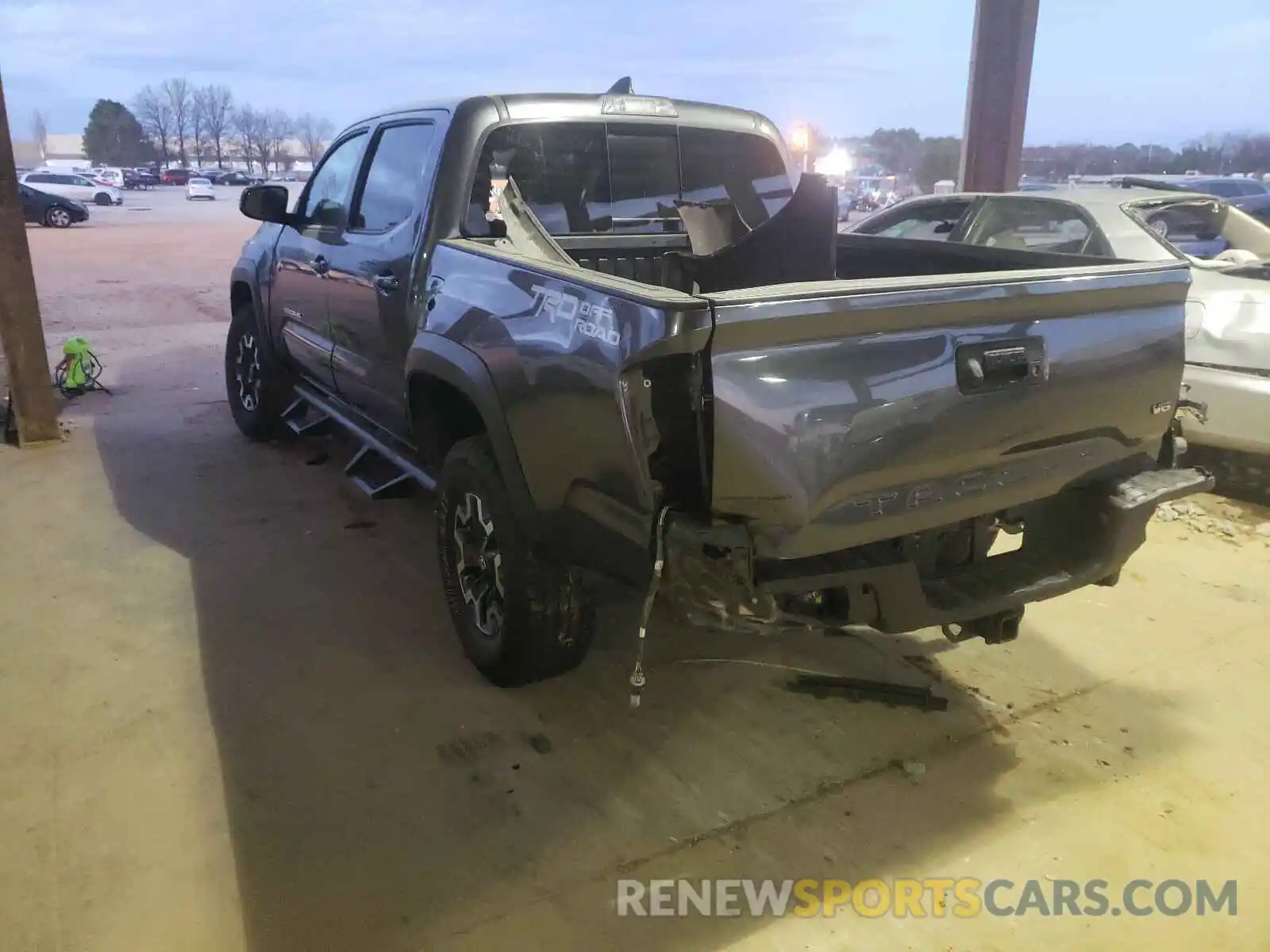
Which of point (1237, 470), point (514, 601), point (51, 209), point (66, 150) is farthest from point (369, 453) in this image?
point (66, 150)

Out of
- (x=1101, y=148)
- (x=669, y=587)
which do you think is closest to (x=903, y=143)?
(x=1101, y=148)

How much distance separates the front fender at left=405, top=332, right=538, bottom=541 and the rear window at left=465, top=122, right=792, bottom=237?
63 cm

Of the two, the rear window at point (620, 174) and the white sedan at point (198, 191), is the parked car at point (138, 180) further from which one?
the rear window at point (620, 174)

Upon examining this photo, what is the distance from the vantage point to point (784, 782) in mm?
2785

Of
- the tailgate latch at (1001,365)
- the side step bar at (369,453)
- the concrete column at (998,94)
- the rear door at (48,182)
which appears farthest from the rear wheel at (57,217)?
the tailgate latch at (1001,365)

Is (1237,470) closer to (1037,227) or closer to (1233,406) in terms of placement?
(1233,406)

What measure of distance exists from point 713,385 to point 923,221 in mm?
5365

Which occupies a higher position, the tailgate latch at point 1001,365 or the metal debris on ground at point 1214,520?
the tailgate latch at point 1001,365

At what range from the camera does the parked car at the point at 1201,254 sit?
4777 mm

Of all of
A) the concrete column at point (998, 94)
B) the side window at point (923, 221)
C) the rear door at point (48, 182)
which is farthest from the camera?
the rear door at point (48, 182)

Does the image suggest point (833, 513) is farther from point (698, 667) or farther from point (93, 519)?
point (93, 519)

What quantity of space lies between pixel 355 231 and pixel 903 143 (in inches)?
771
